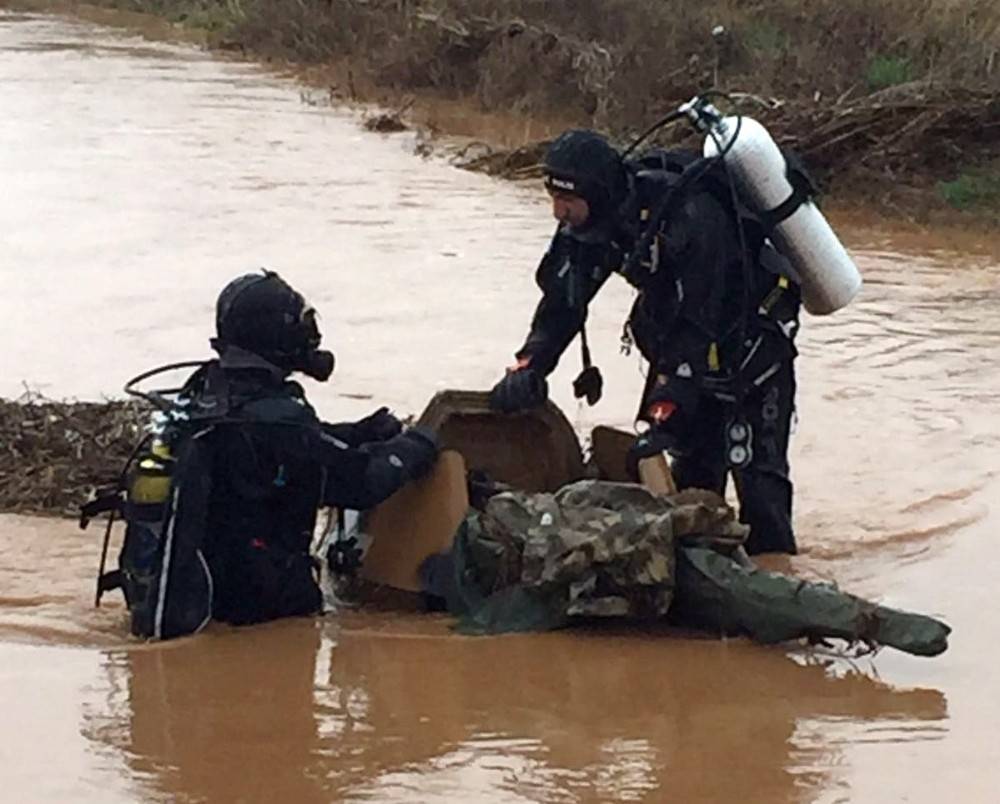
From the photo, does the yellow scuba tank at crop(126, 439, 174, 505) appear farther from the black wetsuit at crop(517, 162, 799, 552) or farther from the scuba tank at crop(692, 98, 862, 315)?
the scuba tank at crop(692, 98, 862, 315)

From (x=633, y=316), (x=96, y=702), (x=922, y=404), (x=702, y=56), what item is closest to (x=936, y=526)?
(x=633, y=316)

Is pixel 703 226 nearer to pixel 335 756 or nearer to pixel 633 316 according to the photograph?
pixel 633 316

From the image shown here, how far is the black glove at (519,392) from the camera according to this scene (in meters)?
6.35

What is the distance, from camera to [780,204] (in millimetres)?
6340

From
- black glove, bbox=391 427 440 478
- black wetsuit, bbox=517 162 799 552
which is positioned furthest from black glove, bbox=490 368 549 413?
black glove, bbox=391 427 440 478

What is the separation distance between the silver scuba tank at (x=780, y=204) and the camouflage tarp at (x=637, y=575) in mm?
931

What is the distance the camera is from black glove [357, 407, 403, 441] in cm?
599

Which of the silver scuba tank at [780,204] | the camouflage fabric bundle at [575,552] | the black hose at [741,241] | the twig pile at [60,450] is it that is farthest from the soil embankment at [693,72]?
the camouflage fabric bundle at [575,552]

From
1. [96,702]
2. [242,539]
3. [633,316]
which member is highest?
[633,316]

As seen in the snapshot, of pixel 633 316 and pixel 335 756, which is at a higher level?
pixel 633 316

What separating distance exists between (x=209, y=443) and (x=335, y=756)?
3.53 feet

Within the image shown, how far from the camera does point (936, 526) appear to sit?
7.35 meters

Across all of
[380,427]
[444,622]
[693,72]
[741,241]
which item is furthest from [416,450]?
[693,72]

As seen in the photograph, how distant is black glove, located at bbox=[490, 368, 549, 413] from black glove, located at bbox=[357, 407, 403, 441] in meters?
0.45
